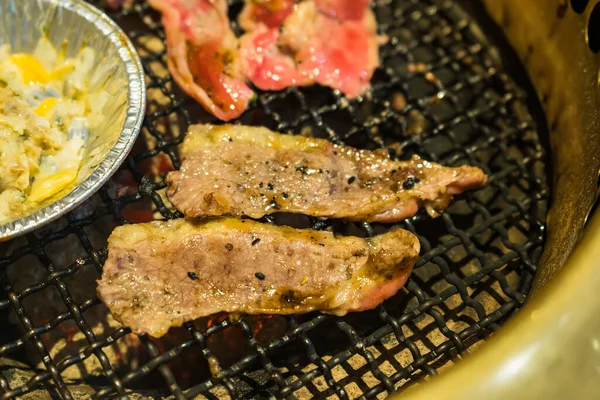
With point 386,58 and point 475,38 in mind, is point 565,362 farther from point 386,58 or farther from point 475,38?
point 475,38

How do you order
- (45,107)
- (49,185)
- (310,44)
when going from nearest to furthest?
(49,185) → (45,107) → (310,44)

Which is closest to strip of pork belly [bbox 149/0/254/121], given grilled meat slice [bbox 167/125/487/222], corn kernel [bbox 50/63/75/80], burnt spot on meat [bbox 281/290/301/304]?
grilled meat slice [bbox 167/125/487/222]

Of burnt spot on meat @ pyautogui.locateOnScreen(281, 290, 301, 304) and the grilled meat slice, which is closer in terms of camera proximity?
burnt spot on meat @ pyautogui.locateOnScreen(281, 290, 301, 304)

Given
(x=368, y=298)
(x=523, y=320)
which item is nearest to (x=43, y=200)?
(x=368, y=298)

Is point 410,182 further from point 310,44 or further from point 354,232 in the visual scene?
point 310,44

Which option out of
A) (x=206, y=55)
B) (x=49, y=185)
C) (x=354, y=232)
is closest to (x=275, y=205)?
(x=354, y=232)

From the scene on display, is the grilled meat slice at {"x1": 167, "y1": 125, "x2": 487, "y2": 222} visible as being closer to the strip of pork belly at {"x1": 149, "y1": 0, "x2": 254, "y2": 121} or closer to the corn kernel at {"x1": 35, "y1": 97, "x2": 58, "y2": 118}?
the strip of pork belly at {"x1": 149, "y1": 0, "x2": 254, "y2": 121}
